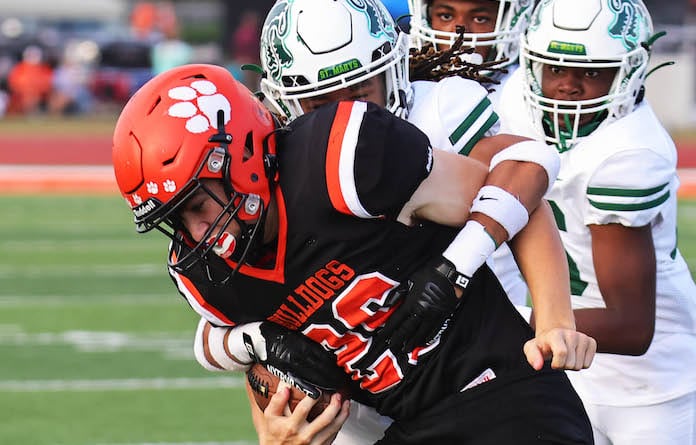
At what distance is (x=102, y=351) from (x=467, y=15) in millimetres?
3313

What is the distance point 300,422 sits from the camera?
2584 millimetres

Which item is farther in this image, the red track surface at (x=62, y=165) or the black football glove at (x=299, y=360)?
the red track surface at (x=62, y=165)

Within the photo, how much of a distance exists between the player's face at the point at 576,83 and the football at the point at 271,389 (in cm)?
118

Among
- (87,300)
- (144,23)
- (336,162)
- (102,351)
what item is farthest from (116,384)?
(144,23)

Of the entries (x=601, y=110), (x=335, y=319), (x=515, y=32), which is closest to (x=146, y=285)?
(x=515, y=32)

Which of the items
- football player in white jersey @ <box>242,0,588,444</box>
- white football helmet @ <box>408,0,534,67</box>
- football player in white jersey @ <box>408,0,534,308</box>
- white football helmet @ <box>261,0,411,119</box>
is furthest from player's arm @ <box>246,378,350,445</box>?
white football helmet @ <box>408,0,534,67</box>

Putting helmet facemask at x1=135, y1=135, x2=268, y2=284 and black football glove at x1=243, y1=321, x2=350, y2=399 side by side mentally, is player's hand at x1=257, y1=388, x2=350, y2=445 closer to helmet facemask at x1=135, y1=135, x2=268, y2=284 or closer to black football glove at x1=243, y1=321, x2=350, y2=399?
black football glove at x1=243, y1=321, x2=350, y2=399

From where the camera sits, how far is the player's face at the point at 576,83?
11.2 feet

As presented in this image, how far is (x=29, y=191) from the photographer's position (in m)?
13.0

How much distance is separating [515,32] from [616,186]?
0.99m

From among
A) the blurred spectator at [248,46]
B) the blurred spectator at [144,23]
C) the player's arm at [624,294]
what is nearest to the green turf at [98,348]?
the player's arm at [624,294]

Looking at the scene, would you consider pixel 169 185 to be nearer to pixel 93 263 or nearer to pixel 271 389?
pixel 271 389

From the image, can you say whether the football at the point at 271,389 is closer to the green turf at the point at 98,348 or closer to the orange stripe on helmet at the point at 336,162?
the orange stripe on helmet at the point at 336,162

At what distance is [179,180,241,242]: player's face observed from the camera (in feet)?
7.90
